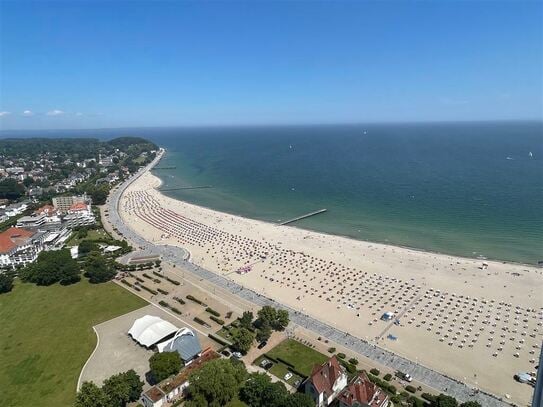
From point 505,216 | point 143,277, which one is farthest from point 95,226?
point 505,216

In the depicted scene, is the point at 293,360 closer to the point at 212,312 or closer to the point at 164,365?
the point at 164,365

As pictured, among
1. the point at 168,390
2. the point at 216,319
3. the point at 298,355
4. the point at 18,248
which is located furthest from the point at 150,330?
the point at 18,248

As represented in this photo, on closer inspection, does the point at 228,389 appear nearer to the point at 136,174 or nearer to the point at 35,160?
the point at 136,174

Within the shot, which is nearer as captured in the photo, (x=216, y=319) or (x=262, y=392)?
(x=262, y=392)

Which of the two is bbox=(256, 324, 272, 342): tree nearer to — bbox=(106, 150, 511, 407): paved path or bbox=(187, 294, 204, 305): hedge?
bbox=(106, 150, 511, 407): paved path

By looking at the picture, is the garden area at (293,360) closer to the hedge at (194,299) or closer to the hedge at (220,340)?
the hedge at (220,340)

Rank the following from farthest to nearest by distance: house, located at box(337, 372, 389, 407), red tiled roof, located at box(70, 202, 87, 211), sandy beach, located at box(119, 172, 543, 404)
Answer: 1. red tiled roof, located at box(70, 202, 87, 211)
2. sandy beach, located at box(119, 172, 543, 404)
3. house, located at box(337, 372, 389, 407)

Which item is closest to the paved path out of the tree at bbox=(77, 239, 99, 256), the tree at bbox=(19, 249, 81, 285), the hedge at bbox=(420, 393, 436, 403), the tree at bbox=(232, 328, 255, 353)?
the hedge at bbox=(420, 393, 436, 403)
